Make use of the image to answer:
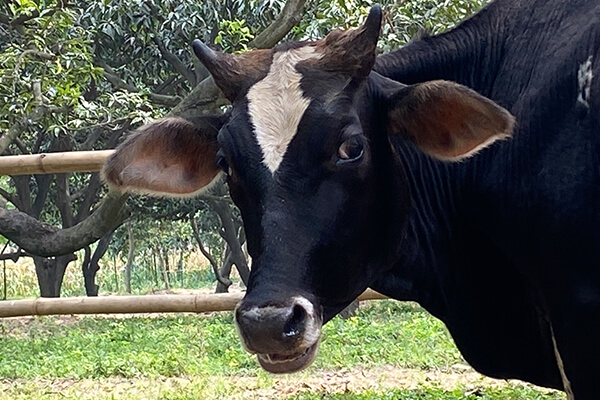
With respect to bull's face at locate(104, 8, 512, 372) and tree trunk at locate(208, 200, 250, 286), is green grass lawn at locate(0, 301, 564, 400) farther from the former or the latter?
tree trunk at locate(208, 200, 250, 286)

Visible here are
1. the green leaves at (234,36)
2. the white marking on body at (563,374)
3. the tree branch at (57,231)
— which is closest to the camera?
the white marking on body at (563,374)

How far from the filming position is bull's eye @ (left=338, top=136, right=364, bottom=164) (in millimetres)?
2385

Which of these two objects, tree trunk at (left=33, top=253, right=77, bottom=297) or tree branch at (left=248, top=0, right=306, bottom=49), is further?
tree trunk at (left=33, top=253, right=77, bottom=297)

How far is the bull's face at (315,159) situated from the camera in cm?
225

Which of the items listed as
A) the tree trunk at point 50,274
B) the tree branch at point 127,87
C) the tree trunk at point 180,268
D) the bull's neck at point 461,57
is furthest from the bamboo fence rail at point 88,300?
the tree trunk at point 180,268

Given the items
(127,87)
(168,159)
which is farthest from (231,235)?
(168,159)

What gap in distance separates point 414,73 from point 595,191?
0.90 m

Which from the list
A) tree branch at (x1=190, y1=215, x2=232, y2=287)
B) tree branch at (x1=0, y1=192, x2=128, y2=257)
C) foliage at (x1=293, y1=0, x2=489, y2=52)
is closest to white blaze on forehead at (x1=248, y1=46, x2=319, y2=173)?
foliage at (x1=293, y1=0, x2=489, y2=52)

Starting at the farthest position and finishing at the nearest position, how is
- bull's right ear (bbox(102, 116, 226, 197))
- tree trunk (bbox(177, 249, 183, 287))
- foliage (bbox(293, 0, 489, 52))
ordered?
1. tree trunk (bbox(177, 249, 183, 287))
2. foliage (bbox(293, 0, 489, 52))
3. bull's right ear (bbox(102, 116, 226, 197))

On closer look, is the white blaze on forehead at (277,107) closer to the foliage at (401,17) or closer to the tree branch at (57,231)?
the foliage at (401,17)

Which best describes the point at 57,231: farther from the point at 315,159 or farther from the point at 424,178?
the point at 315,159

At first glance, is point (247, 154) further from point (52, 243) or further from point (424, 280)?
point (52, 243)

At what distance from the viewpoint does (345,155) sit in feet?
7.86

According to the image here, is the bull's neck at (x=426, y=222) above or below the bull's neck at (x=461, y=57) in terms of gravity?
below
